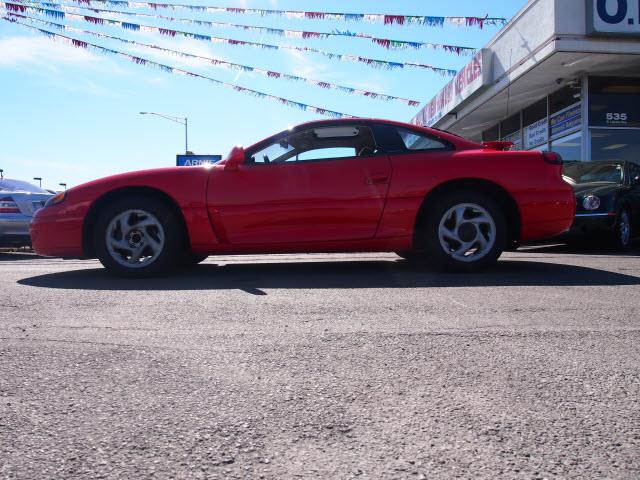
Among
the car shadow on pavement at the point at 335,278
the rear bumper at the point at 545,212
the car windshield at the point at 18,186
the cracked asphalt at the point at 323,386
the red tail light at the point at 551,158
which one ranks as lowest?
the cracked asphalt at the point at 323,386

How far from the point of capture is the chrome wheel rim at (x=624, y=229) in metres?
7.54

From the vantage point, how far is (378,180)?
4832 millimetres

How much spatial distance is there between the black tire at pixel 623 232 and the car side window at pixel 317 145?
4112 mm

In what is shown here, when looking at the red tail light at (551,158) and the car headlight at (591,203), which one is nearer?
the red tail light at (551,158)

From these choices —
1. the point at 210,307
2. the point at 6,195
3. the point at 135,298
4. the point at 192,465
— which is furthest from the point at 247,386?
the point at 6,195

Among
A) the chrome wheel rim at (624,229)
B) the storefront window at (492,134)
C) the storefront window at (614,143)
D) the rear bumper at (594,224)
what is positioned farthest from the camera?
the storefront window at (492,134)

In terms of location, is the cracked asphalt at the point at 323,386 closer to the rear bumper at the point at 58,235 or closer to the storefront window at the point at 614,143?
the rear bumper at the point at 58,235

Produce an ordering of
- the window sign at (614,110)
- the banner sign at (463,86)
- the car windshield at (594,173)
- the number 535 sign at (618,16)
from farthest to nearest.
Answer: the banner sign at (463,86), the window sign at (614,110), the number 535 sign at (618,16), the car windshield at (594,173)

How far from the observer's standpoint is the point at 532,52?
1205 centimetres

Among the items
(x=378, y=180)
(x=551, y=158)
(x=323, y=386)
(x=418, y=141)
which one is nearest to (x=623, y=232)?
(x=551, y=158)

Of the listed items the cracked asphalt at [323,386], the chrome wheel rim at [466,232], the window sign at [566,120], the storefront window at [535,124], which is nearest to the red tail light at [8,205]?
the cracked asphalt at [323,386]

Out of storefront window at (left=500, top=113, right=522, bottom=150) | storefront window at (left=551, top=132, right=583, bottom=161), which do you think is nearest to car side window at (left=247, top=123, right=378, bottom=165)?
storefront window at (left=551, top=132, right=583, bottom=161)

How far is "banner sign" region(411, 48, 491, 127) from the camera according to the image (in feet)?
48.3

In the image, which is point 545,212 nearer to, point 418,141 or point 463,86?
point 418,141
